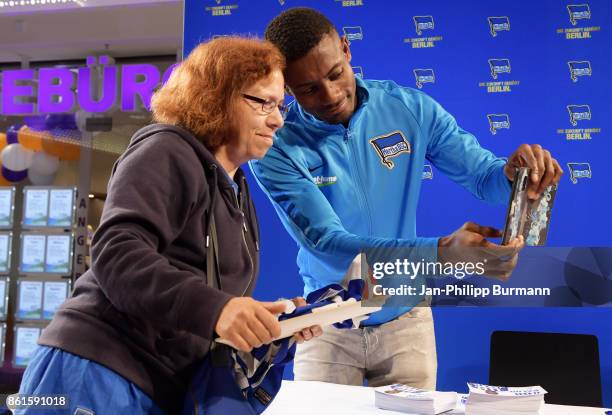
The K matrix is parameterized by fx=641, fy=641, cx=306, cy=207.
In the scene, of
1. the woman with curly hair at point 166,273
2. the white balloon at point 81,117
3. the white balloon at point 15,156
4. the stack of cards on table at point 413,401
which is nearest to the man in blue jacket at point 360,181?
the stack of cards on table at point 413,401

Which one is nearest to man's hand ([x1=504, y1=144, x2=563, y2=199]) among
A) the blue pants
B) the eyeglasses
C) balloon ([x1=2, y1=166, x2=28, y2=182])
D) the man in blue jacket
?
the man in blue jacket

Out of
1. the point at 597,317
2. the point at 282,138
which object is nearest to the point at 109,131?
the point at 282,138

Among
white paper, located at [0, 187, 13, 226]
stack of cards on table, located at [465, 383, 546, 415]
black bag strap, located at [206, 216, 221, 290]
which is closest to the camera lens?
black bag strap, located at [206, 216, 221, 290]

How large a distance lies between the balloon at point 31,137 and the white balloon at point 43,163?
7 centimetres

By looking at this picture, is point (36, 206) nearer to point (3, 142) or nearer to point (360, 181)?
point (3, 142)

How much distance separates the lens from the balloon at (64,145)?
629 centimetres

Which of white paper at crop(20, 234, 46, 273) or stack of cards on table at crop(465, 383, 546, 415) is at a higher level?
white paper at crop(20, 234, 46, 273)

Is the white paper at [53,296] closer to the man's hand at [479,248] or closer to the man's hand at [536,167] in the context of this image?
the man's hand at [479,248]

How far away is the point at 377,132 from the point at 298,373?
3.21 feet

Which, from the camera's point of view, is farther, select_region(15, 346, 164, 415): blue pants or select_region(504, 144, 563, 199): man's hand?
select_region(504, 144, 563, 199): man's hand

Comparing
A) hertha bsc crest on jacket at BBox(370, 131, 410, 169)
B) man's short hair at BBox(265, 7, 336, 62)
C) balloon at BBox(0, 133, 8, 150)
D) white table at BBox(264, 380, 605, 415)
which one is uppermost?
balloon at BBox(0, 133, 8, 150)

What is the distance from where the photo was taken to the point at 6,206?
6.40 meters

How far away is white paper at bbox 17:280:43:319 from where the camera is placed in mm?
6168

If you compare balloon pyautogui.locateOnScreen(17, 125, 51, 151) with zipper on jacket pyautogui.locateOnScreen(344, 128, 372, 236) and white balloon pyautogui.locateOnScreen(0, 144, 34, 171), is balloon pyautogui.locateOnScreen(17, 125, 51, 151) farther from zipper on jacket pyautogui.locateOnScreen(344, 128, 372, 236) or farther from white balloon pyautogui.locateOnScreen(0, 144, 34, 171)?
zipper on jacket pyautogui.locateOnScreen(344, 128, 372, 236)
